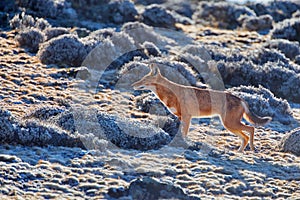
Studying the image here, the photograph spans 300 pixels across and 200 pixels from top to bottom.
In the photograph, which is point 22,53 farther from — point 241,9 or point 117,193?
point 241,9

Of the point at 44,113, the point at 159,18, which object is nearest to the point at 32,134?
the point at 44,113

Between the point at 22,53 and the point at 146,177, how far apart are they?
352 inches

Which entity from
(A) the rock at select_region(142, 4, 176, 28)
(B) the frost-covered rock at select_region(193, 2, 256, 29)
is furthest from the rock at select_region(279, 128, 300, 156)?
(B) the frost-covered rock at select_region(193, 2, 256, 29)

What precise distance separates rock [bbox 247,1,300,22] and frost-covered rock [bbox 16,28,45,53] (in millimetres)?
15320

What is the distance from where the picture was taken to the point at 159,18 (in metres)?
23.3

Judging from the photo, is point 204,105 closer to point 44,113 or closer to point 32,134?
point 44,113

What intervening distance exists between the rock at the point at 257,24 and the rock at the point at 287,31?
2.55 ft

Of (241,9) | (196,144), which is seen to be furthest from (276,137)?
→ (241,9)

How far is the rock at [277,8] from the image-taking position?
2859cm

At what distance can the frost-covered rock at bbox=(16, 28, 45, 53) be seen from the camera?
16.4 m

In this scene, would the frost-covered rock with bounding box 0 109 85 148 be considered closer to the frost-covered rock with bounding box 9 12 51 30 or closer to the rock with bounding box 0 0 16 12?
the frost-covered rock with bounding box 9 12 51 30

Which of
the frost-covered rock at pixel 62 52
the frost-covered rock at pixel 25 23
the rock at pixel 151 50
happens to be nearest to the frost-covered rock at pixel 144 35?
the rock at pixel 151 50

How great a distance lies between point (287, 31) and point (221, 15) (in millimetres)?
4162

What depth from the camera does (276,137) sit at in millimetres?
11719
